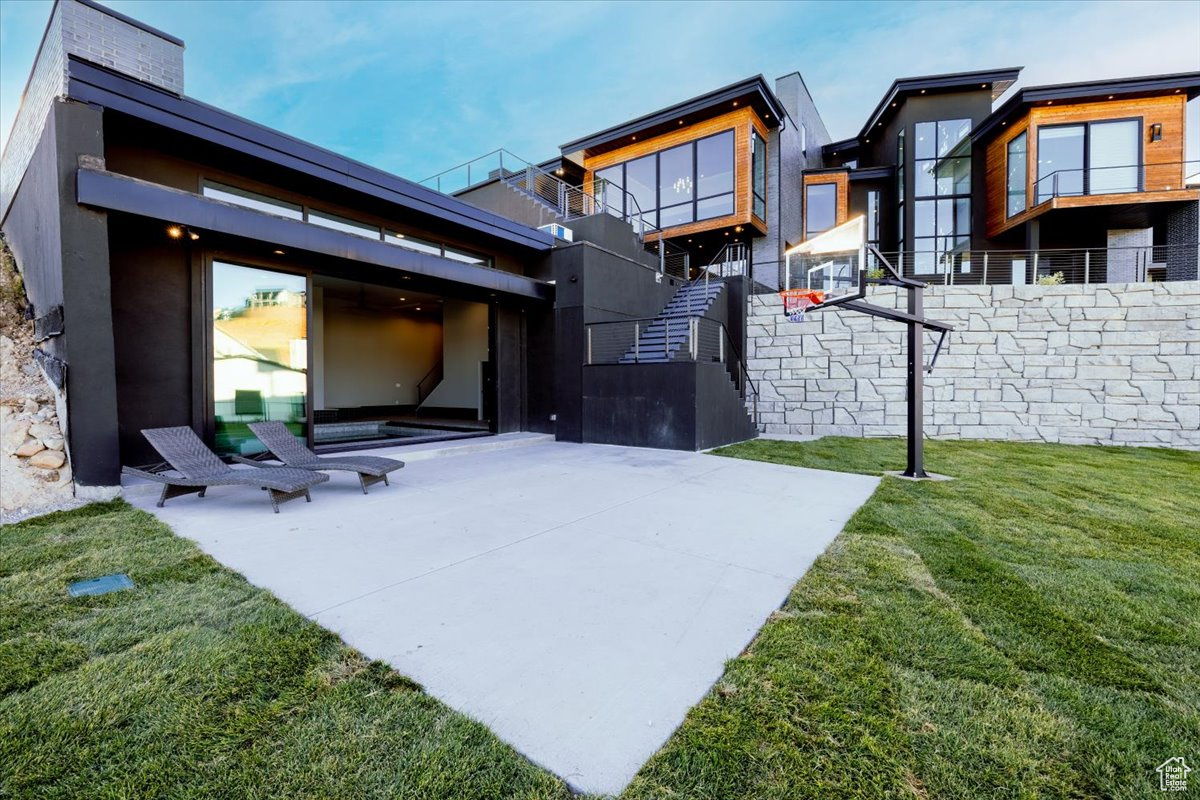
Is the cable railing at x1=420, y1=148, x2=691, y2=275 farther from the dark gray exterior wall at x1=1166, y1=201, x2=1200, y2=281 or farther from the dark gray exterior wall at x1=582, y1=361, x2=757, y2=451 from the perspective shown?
the dark gray exterior wall at x1=1166, y1=201, x2=1200, y2=281

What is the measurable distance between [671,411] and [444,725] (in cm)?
795

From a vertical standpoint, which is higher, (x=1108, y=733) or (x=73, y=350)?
(x=73, y=350)

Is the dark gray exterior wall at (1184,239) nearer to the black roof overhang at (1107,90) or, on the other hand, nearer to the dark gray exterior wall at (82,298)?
the black roof overhang at (1107,90)

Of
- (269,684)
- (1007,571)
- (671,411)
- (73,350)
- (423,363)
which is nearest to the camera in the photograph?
(269,684)

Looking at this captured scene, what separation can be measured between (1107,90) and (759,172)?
9.62 meters

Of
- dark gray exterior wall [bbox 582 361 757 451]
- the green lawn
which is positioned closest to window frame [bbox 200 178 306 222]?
the green lawn

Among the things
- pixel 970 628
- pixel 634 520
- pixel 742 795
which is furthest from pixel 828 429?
pixel 742 795

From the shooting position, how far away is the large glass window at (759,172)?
1493cm

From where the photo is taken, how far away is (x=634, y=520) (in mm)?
4727

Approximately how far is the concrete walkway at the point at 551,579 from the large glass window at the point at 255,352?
175cm

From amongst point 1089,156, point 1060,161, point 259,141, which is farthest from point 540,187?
point 1089,156

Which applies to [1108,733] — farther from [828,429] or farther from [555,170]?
[555,170]

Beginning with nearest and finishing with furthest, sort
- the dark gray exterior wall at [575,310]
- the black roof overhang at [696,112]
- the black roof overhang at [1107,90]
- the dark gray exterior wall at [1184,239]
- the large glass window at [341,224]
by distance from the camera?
the large glass window at [341,224] → the dark gray exterior wall at [575,310] → the black roof overhang at [1107,90] → the dark gray exterior wall at [1184,239] → the black roof overhang at [696,112]

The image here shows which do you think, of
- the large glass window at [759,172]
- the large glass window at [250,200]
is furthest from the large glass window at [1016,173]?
the large glass window at [250,200]
